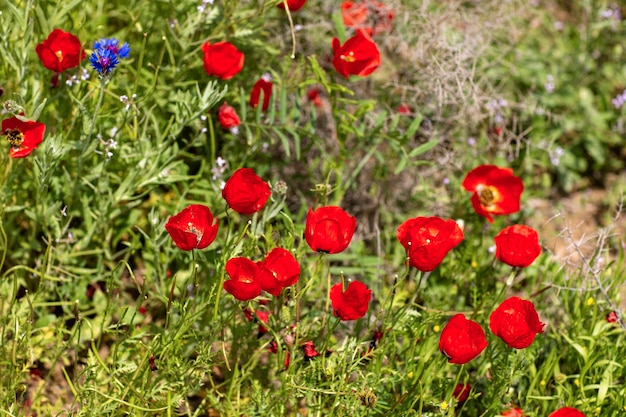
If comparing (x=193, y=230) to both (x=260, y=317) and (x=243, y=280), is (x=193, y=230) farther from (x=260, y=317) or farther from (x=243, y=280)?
(x=260, y=317)

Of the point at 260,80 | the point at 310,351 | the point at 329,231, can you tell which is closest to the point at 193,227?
the point at 329,231

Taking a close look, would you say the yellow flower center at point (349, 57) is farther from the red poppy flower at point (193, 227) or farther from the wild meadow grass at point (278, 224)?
the red poppy flower at point (193, 227)

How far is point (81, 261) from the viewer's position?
272cm

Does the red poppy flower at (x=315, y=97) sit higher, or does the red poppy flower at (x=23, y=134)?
the red poppy flower at (x=23, y=134)

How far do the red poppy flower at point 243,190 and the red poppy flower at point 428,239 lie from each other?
15.9 inches

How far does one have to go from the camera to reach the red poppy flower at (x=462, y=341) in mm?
1936

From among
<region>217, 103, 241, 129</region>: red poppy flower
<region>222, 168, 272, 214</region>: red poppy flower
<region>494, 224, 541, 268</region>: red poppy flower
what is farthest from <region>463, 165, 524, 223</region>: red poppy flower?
<region>222, 168, 272, 214</region>: red poppy flower

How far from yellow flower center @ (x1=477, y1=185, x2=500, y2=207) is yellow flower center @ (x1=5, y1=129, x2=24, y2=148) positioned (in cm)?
152

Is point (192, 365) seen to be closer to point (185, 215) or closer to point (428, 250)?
point (185, 215)

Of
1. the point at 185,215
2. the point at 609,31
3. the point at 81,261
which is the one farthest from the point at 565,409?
the point at 609,31

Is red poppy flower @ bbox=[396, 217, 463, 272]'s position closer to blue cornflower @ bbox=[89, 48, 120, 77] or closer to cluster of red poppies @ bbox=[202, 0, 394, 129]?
cluster of red poppies @ bbox=[202, 0, 394, 129]

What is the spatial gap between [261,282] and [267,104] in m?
0.98

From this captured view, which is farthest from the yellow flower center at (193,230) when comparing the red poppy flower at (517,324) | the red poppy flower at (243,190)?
the red poppy flower at (517,324)

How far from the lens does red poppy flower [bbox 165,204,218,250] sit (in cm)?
192
